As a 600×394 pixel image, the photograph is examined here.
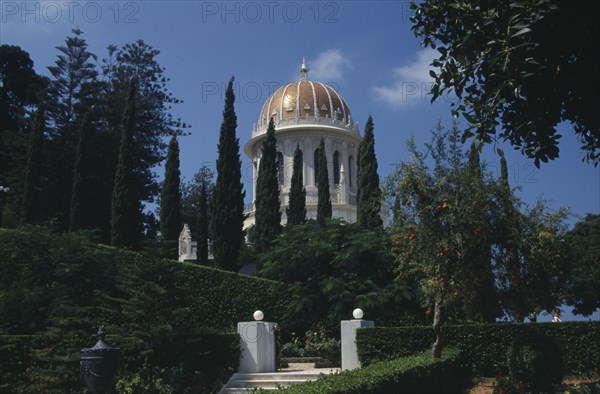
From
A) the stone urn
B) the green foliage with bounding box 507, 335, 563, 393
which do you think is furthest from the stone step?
the stone urn

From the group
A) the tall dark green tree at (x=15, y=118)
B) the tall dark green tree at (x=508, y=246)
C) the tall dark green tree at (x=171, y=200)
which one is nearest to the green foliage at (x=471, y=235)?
the tall dark green tree at (x=508, y=246)

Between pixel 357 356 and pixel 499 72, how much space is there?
11948mm

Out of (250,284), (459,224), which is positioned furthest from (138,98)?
(459,224)

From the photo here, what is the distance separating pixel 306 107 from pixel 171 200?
31699mm

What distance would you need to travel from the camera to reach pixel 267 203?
38.0 metres

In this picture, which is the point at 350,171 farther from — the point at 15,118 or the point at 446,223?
the point at 446,223

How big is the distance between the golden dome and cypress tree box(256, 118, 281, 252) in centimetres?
1926

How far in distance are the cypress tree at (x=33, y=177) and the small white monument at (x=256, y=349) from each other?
16.1 metres

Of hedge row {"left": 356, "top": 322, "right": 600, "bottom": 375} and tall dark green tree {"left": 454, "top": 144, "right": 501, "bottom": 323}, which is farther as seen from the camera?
hedge row {"left": 356, "top": 322, "right": 600, "bottom": 375}

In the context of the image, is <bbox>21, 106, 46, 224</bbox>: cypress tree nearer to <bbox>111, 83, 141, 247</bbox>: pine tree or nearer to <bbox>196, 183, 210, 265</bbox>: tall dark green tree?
Result: <bbox>111, 83, 141, 247</bbox>: pine tree

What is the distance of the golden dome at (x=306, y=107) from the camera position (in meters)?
61.9

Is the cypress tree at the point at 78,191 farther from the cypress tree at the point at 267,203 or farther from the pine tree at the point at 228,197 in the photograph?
the cypress tree at the point at 267,203

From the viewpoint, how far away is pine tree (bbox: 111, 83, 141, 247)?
28.1 meters

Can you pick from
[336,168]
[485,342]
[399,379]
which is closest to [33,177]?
[485,342]
